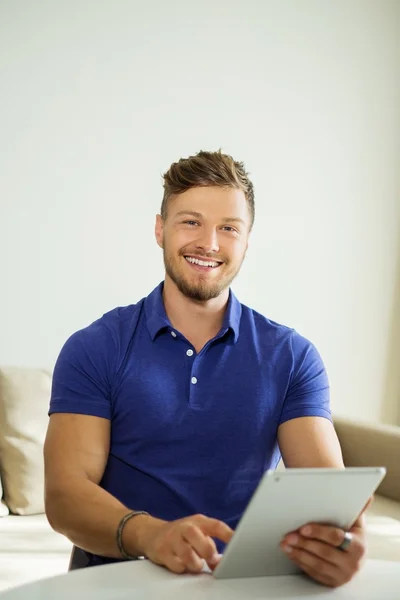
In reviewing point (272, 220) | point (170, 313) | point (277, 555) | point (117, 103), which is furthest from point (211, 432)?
point (272, 220)

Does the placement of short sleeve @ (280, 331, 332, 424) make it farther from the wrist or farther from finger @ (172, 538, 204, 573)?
finger @ (172, 538, 204, 573)

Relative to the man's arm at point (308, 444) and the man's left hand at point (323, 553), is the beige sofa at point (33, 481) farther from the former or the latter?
the man's left hand at point (323, 553)

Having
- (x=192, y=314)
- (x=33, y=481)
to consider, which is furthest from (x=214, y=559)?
(x=33, y=481)

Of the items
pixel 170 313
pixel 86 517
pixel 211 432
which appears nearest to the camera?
pixel 86 517

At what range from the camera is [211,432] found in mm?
1643

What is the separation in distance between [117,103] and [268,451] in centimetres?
201

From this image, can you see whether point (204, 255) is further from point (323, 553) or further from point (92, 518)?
point (323, 553)

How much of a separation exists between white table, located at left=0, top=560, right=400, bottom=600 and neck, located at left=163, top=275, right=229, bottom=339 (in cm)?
65

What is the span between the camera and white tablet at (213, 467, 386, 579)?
1.03m

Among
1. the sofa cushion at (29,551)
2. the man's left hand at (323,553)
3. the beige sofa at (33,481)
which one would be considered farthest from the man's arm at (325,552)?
the beige sofa at (33,481)

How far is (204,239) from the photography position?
1770 millimetres

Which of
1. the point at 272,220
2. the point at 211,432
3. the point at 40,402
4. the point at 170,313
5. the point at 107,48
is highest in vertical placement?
the point at 107,48

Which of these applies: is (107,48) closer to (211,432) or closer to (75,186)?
(75,186)

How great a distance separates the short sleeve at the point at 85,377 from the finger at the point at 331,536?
582 mm
